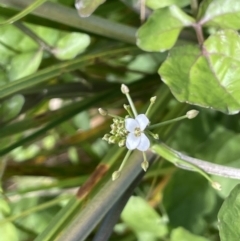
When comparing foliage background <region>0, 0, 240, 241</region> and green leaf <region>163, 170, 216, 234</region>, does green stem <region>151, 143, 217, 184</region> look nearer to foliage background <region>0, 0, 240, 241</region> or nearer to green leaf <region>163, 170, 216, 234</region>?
foliage background <region>0, 0, 240, 241</region>

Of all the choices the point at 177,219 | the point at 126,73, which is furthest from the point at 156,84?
the point at 177,219

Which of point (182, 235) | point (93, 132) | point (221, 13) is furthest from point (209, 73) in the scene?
point (93, 132)

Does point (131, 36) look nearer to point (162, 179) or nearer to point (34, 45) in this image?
point (34, 45)

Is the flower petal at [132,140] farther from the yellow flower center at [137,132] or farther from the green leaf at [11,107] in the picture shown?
the green leaf at [11,107]

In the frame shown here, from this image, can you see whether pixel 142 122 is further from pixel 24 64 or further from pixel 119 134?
pixel 24 64

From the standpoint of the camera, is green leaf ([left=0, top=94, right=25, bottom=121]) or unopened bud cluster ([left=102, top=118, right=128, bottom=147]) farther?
green leaf ([left=0, top=94, right=25, bottom=121])

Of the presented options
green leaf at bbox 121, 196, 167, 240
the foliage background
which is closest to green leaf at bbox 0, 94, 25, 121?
the foliage background

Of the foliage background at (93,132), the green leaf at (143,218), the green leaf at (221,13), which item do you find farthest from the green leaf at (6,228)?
the green leaf at (221,13)
